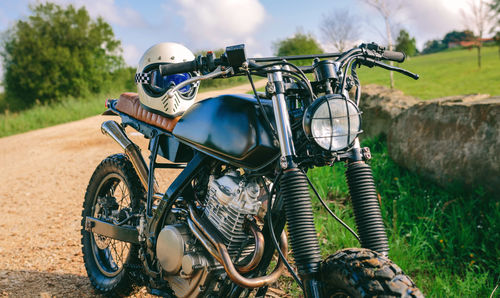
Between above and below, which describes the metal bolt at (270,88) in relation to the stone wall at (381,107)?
above

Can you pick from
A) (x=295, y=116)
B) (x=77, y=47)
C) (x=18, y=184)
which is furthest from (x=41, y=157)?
(x=77, y=47)

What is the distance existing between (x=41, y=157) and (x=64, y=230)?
5097 mm

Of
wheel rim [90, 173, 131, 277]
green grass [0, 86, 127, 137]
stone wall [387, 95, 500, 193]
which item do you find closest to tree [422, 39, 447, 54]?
green grass [0, 86, 127, 137]

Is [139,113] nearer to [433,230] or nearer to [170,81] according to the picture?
[170,81]

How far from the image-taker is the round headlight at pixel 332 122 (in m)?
1.75

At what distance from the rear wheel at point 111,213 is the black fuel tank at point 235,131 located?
950 millimetres

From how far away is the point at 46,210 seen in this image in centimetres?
585

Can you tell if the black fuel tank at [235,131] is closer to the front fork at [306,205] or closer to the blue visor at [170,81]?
the front fork at [306,205]

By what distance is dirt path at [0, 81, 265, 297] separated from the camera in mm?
3627

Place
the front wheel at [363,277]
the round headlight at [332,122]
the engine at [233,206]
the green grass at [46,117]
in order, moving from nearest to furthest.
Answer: the front wheel at [363,277], the round headlight at [332,122], the engine at [233,206], the green grass at [46,117]

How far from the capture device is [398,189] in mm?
5598

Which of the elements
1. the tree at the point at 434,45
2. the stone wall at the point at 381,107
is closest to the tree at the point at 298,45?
the stone wall at the point at 381,107

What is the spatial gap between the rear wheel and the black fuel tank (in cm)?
95

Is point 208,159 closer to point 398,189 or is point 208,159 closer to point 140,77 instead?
point 140,77
